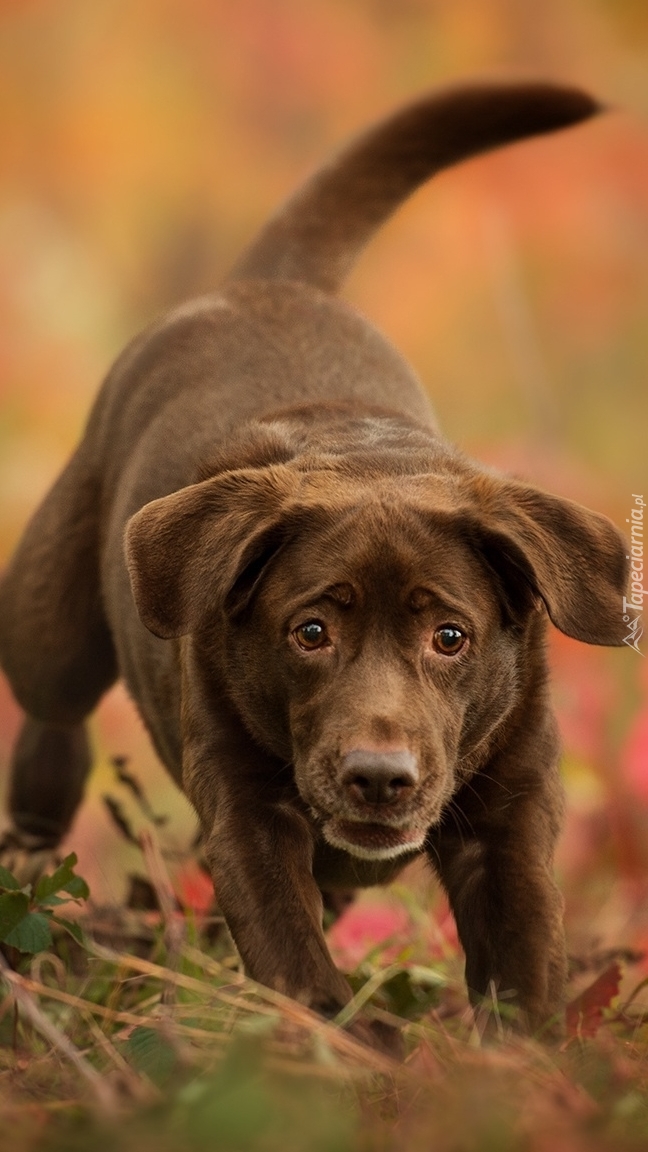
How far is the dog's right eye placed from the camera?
3.79m

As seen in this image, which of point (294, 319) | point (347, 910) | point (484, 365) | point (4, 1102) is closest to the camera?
point (4, 1102)

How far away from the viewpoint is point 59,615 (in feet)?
18.1

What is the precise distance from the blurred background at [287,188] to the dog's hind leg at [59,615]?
4277 mm

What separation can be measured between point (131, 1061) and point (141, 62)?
441 inches

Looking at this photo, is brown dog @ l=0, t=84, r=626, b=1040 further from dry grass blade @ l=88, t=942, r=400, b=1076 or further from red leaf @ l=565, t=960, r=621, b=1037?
red leaf @ l=565, t=960, r=621, b=1037

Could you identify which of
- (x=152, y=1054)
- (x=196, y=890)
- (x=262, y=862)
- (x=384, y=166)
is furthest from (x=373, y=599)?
(x=384, y=166)

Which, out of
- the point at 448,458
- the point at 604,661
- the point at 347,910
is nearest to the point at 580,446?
the point at 604,661

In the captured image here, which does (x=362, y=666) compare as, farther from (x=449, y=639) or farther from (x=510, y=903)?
(x=510, y=903)

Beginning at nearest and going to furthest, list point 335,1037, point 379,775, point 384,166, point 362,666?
point 335,1037, point 379,775, point 362,666, point 384,166

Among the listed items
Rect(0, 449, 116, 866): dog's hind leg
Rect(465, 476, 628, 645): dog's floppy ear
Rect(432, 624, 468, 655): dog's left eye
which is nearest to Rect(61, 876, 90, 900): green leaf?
Rect(432, 624, 468, 655): dog's left eye

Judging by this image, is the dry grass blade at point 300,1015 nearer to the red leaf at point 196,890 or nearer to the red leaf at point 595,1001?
the red leaf at point 595,1001

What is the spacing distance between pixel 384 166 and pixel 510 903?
2804 mm

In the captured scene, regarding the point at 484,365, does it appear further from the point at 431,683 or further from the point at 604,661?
the point at 431,683

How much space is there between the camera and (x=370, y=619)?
12.4 ft
